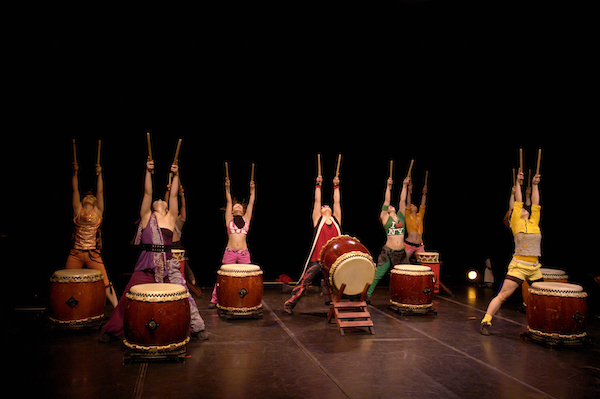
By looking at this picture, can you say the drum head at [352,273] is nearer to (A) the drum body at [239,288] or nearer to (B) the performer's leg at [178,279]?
(A) the drum body at [239,288]

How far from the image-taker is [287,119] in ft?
22.3

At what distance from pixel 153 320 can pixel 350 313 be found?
2.14m

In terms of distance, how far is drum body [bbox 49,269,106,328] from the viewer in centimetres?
422

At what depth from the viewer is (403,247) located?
6461 millimetres

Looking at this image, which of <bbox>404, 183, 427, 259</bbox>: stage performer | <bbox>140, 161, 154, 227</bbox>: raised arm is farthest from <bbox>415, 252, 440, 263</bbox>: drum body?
<bbox>140, 161, 154, 227</bbox>: raised arm

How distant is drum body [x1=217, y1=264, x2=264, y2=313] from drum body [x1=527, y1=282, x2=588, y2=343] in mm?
2961

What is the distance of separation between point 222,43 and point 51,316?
3.80m

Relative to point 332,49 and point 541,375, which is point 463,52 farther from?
point 541,375

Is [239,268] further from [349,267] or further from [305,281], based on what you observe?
[349,267]

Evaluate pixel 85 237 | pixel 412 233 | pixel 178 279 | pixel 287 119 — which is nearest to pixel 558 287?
pixel 412 233

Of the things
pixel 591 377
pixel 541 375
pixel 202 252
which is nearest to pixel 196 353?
pixel 541 375

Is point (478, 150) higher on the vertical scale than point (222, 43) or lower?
lower

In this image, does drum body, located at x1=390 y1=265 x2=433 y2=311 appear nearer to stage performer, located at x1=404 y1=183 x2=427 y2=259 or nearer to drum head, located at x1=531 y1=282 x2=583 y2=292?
drum head, located at x1=531 y1=282 x2=583 y2=292

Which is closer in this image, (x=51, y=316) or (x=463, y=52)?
(x=51, y=316)
